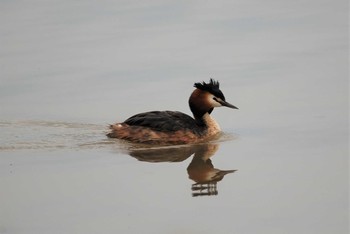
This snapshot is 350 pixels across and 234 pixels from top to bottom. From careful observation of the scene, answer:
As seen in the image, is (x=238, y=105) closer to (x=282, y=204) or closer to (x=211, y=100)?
(x=211, y=100)

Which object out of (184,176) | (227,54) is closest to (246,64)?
(227,54)

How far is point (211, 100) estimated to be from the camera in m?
13.2

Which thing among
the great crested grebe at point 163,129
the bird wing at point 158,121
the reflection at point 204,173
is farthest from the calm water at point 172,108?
the bird wing at point 158,121

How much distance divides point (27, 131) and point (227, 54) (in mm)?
4253

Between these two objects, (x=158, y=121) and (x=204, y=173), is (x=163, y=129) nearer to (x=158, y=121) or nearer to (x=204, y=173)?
(x=158, y=121)

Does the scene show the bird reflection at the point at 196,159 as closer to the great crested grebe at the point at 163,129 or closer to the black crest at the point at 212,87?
the great crested grebe at the point at 163,129

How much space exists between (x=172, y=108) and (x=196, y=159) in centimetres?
218

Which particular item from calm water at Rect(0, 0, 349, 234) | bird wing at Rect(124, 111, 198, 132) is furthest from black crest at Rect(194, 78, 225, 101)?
bird wing at Rect(124, 111, 198, 132)

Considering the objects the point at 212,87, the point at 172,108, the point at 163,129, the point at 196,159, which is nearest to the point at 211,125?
the point at 212,87

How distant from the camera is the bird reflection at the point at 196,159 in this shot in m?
9.92

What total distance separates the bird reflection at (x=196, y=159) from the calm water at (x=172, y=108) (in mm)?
38

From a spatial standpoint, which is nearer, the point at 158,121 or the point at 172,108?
the point at 158,121

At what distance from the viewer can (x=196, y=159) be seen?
11.5 metres

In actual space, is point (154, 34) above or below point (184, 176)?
above
